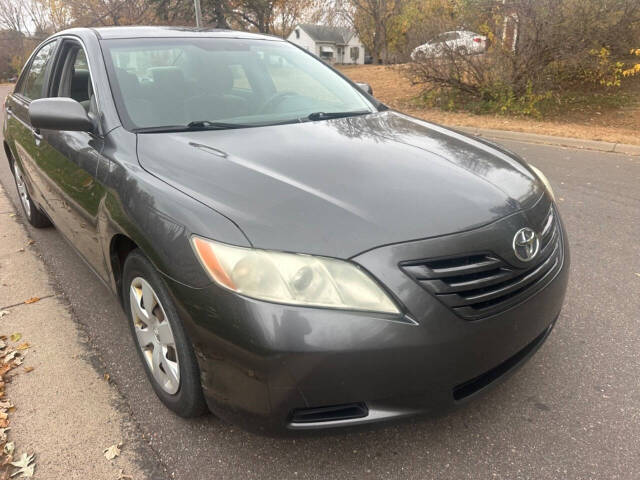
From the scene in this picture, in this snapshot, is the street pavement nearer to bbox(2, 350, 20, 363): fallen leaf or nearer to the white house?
bbox(2, 350, 20, 363): fallen leaf

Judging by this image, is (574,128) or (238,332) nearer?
(238,332)

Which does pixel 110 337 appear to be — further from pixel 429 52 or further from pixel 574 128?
pixel 429 52

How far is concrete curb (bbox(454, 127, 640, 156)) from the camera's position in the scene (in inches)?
288

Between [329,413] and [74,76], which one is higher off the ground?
[74,76]

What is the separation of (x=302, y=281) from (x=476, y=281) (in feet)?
1.99

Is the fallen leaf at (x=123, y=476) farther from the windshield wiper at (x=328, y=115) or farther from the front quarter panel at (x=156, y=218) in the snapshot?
the windshield wiper at (x=328, y=115)

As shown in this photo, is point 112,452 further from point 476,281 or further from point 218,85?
point 218,85

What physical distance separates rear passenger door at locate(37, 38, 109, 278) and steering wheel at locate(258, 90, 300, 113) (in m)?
0.89

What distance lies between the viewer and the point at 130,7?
31188mm

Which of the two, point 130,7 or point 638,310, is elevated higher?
point 130,7

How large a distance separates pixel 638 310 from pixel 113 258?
2.94 metres

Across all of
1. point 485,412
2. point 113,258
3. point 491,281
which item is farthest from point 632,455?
point 113,258

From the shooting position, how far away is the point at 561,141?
26.2ft

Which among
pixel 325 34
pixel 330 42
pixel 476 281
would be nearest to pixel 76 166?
pixel 476 281
